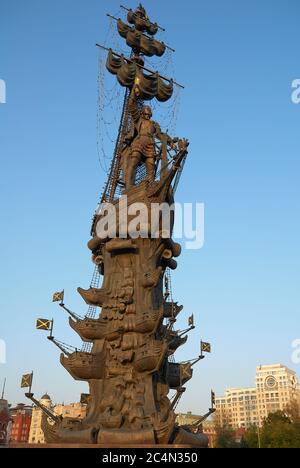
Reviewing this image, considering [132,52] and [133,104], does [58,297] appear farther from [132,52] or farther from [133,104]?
[132,52]

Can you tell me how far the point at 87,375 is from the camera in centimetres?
2008

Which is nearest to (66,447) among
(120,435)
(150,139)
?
(120,435)

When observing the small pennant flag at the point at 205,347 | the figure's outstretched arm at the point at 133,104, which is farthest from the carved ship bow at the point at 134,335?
the figure's outstretched arm at the point at 133,104

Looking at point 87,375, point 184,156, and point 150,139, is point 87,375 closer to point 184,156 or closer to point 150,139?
point 184,156

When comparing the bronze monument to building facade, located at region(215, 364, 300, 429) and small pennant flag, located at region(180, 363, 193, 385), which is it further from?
building facade, located at region(215, 364, 300, 429)

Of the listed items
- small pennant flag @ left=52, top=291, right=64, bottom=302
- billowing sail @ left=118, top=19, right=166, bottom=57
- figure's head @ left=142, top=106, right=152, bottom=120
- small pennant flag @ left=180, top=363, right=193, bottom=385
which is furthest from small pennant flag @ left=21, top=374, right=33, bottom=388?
billowing sail @ left=118, top=19, right=166, bottom=57

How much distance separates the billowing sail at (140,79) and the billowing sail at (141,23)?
14.2 feet

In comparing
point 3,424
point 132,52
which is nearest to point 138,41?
point 132,52

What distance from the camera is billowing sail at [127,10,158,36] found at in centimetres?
3228

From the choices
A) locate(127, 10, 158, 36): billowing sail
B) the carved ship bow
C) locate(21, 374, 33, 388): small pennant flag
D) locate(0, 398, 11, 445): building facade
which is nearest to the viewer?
the carved ship bow

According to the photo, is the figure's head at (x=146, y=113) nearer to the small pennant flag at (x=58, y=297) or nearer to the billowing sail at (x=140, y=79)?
the billowing sail at (x=140, y=79)

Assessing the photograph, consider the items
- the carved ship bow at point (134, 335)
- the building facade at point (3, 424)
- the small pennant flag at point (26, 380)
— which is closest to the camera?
the carved ship bow at point (134, 335)

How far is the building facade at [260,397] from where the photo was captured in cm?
10481

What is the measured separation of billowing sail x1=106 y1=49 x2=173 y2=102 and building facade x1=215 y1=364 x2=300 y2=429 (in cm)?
8918
